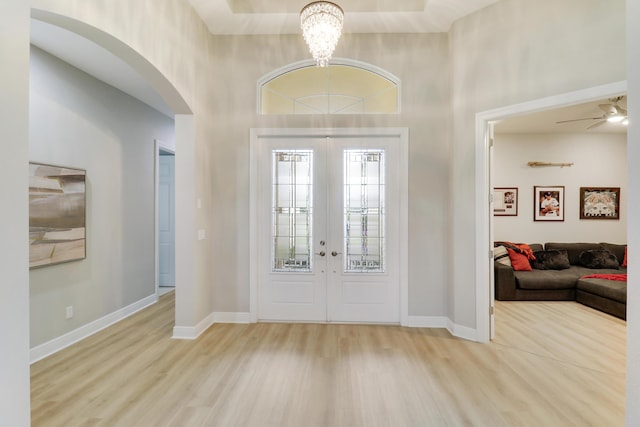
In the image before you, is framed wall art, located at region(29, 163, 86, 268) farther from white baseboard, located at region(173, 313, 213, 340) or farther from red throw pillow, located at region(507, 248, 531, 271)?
red throw pillow, located at region(507, 248, 531, 271)

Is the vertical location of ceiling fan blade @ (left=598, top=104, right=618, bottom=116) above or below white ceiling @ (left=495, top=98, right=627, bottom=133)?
below

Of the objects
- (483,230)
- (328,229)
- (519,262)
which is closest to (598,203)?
(519,262)

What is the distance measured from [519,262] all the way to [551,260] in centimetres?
65

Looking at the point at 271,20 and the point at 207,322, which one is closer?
the point at 271,20

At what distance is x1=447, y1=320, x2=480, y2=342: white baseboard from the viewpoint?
133 inches

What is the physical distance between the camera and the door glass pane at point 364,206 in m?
3.86

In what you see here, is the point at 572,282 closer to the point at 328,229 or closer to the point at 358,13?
the point at 328,229

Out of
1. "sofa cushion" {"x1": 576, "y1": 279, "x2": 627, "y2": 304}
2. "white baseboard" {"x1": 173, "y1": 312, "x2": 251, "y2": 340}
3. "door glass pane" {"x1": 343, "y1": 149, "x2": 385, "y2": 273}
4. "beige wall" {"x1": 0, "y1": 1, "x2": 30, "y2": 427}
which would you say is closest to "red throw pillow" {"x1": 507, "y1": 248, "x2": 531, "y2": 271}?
"sofa cushion" {"x1": 576, "y1": 279, "x2": 627, "y2": 304}

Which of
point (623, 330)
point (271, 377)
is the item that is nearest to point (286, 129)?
point (271, 377)

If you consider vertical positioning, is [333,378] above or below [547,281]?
below

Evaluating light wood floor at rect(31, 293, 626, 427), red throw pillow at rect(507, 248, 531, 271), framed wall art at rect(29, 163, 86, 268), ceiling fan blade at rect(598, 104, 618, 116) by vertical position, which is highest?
ceiling fan blade at rect(598, 104, 618, 116)

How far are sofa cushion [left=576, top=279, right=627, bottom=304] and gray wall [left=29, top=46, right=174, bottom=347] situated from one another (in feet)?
21.3

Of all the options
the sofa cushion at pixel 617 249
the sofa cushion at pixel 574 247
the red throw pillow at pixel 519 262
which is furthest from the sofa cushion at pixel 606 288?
the sofa cushion at pixel 617 249

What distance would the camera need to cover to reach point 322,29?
2408mm
